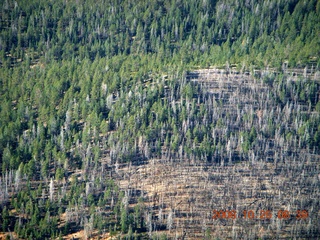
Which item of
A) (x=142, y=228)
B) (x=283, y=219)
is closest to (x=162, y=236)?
(x=142, y=228)

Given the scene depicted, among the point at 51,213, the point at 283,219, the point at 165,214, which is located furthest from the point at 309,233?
the point at 51,213

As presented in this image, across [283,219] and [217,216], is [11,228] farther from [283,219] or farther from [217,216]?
[283,219]

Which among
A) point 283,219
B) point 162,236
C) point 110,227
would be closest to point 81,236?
point 110,227

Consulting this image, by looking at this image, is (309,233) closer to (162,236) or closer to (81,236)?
(162,236)

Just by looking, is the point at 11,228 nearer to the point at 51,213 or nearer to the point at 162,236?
the point at 51,213

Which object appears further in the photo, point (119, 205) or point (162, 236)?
point (119, 205)

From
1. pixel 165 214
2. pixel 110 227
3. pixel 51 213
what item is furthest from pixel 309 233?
pixel 51 213
